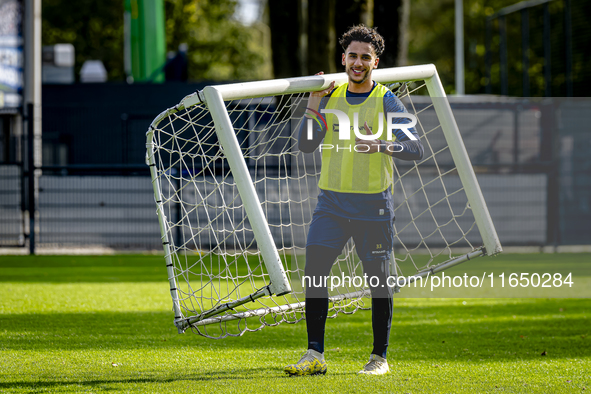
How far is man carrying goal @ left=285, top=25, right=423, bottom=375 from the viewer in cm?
408

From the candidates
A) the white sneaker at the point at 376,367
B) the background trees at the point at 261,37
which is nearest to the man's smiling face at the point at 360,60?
the white sneaker at the point at 376,367

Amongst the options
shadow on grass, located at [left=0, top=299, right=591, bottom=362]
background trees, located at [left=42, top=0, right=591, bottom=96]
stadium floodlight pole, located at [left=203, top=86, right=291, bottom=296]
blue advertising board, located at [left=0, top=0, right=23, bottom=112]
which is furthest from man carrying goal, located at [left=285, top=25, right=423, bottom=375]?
background trees, located at [left=42, top=0, right=591, bottom=96]

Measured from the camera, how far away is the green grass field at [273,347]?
3.98 m

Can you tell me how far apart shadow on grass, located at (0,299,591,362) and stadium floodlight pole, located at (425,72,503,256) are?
0.83 metres

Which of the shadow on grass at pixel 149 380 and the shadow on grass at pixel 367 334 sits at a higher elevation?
the shadow on grass at pixel 149 380

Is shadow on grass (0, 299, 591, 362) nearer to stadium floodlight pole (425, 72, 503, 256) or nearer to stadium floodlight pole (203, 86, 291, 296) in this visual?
stadium floodlight pole (425, 72, 503, 256)

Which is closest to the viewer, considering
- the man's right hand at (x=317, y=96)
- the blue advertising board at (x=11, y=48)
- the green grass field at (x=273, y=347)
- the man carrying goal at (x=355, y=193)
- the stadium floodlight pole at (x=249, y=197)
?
the stadium floodlight pole at (x=249, y=197)

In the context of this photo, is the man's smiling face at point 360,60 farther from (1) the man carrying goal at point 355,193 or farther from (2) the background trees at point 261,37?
Result: (2) the background trees at point 261,37

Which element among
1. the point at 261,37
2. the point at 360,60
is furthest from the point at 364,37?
the point at 261,37

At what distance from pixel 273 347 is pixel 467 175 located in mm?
1854

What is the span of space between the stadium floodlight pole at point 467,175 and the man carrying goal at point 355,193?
85 centimetres

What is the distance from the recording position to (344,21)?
39.5 ft

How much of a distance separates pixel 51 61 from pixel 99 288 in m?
13.2

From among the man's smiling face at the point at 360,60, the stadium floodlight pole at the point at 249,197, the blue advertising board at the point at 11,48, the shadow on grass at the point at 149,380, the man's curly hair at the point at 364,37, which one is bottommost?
the shadow on grass at the point at 149,380
